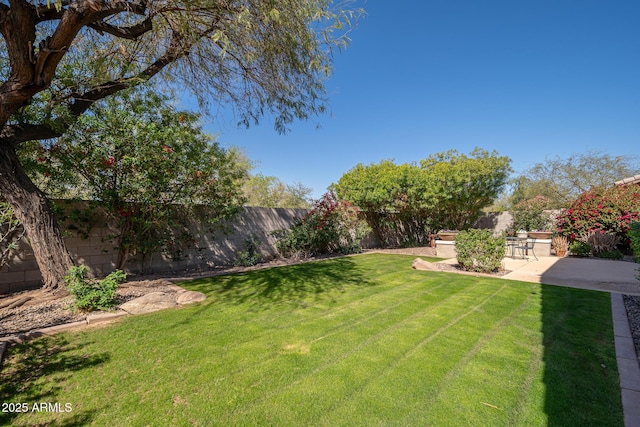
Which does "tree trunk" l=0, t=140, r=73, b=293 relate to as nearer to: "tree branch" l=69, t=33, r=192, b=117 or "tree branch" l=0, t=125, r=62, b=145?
"tree branch" l=0, t=125, r=62, b=145

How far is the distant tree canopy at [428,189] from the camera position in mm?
11797

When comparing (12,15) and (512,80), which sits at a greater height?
(512,80)

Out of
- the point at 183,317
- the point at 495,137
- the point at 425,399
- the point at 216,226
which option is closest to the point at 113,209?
the point at 216,226

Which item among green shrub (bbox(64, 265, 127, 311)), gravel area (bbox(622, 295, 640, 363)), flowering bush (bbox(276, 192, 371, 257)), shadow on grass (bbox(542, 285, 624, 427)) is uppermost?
flowering bush (bbox(276, 192, 371, 257))

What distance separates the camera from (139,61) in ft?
17.7

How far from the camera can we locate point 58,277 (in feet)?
15.6

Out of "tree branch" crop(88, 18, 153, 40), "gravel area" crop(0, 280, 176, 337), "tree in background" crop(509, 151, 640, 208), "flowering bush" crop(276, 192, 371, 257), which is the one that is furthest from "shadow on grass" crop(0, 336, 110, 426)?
"tree in background" crop(509, 151, 640, 208)

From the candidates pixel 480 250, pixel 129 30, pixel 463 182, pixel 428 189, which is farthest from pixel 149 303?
pixel 463 182

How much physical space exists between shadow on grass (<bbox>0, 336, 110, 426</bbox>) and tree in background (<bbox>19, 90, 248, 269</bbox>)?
10.7 feet

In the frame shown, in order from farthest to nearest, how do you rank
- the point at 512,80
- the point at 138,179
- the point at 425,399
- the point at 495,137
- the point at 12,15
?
1. the point at 495,137
2. the point at 512,80
3. the point at 138,179
4. the point at 12,15
5. the point at 425,399

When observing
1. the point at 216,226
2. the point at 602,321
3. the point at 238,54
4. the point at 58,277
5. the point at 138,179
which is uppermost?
the point at 238,54

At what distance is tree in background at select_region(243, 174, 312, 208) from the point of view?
2533 cm

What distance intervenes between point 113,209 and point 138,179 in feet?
3.09

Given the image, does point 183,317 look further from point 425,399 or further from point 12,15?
point 12,15
